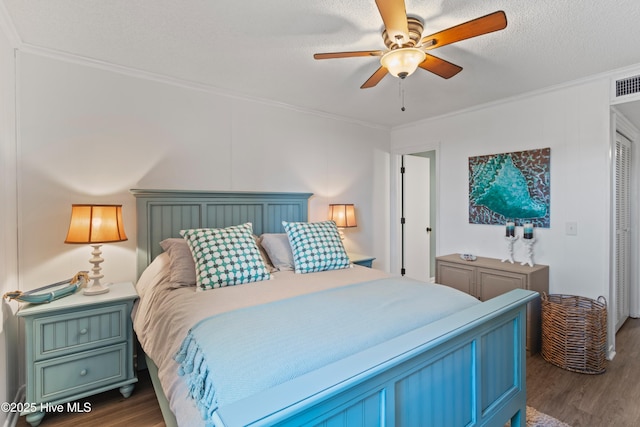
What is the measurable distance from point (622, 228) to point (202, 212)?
413 cm

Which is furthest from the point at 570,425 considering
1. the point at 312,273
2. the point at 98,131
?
the point at 98,131

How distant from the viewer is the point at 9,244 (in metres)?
1.93

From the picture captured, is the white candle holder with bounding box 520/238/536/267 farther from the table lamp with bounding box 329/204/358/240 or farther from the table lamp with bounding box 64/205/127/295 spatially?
the table lamp with bounding box 64/205/127/295

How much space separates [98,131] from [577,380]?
4.10 m

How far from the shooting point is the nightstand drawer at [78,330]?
1.84m

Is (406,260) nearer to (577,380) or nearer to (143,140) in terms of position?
(577,380)

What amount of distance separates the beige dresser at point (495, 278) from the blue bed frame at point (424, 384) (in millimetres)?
1155

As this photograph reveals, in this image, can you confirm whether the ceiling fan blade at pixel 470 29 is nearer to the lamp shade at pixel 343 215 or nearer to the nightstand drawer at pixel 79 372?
the lamp shade at pixel 343 215

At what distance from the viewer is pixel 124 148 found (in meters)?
2.50

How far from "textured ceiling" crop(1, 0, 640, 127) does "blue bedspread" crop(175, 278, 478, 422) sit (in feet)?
5.37

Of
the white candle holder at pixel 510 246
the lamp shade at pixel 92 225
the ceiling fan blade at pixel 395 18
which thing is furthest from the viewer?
the white candle holder at pixel 510 246

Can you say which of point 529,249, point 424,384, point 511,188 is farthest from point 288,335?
point 511,188

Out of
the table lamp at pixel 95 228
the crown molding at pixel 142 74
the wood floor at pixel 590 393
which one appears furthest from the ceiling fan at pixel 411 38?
the wood floor at pixel 590 393

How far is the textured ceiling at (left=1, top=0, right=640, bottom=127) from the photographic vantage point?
1737 mm
